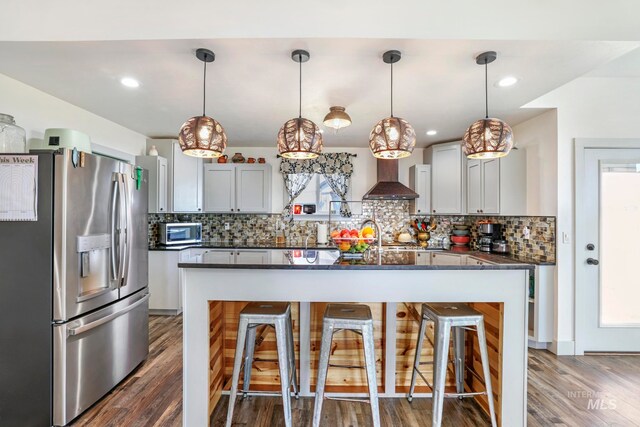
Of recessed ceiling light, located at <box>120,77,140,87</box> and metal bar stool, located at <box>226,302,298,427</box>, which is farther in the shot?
recessed ceiling light, located at <box>120,77,140,87</box>

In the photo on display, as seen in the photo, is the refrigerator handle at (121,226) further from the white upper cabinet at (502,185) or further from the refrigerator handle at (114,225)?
the white upper cabinet at (502,185)

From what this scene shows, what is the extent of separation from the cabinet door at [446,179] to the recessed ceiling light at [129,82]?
379 cm

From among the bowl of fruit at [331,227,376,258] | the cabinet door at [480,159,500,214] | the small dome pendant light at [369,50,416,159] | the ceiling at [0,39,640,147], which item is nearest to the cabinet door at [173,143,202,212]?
the ceiling at [0,39,640,147]

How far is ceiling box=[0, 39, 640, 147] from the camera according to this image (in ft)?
6.45

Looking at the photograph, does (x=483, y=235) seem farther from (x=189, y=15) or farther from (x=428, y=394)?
(x=189, y=15)

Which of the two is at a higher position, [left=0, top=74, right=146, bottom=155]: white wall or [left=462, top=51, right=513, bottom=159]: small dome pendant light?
[left=0, top=74, right=146, bottom=155]: white wall

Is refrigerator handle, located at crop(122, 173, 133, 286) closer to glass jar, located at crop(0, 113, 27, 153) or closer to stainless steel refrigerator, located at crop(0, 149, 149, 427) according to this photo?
stainless steel refrigerator, located at crop(0, 149, 149, 427)

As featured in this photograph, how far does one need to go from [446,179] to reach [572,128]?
154 centimetres

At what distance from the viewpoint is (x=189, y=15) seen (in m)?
1.89

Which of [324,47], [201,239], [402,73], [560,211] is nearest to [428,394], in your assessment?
[560,211]

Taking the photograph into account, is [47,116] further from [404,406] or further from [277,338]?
[404,406]

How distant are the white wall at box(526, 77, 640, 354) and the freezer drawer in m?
4.08

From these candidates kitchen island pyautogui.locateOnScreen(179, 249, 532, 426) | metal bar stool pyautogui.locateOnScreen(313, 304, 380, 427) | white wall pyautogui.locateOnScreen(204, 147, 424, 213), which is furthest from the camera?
white wall pyautogui.locateOnScreen(204, 147, 424, 213)

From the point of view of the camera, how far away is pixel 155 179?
407 centimetres
